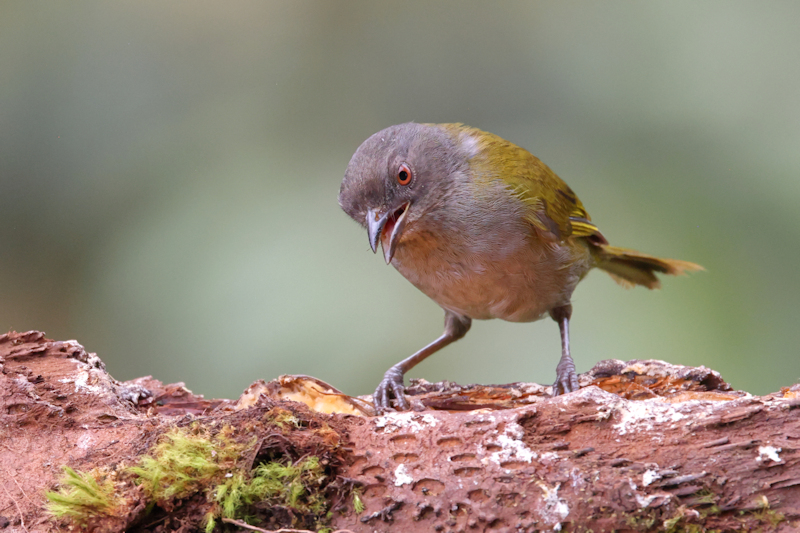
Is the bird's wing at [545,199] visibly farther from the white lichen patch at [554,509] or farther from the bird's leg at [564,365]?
the white lichen patch at [554,509]

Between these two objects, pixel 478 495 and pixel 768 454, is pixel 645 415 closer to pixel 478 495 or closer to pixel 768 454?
pixel 768 454

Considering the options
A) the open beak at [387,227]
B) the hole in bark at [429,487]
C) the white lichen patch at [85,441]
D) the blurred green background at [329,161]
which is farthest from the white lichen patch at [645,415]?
the blurred green background at [329,161]

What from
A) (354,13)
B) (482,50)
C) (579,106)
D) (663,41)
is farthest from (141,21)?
(663,41)

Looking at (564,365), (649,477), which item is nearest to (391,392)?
(564,365)

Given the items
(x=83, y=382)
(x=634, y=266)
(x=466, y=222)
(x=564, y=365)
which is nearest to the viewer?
(x=83, y=382)

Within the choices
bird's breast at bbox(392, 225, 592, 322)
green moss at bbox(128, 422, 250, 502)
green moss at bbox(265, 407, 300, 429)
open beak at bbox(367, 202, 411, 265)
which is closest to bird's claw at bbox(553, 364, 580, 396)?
bird's breast at bbox(392, 225, 592, 322)

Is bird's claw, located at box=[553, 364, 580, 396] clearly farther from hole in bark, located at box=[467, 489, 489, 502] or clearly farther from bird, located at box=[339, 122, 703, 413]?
hole in bark, located at box=[467, 489, 489, 502]

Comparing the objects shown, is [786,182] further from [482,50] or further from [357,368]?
[357,368]

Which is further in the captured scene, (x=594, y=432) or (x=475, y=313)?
(x=475, y=313)
